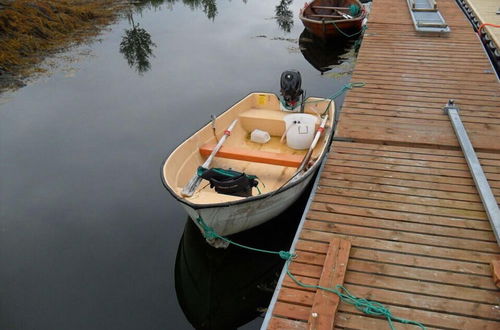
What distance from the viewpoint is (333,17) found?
13148 mm

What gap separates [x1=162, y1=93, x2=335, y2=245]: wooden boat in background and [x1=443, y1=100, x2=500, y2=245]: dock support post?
1.77 meters

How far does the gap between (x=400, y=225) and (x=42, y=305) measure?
423cm

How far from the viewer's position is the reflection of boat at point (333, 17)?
12320mm

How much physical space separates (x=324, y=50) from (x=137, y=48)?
6.44m

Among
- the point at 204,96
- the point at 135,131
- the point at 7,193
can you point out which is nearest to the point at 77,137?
the point at 135,131

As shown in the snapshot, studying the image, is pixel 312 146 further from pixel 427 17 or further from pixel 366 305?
pixel 427 17

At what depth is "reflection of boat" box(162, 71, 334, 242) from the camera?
4.53 m

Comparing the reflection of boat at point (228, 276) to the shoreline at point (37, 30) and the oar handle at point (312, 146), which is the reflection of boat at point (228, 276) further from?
the shoreline at point (37, 30)

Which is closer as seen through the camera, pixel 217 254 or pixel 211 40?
pixel 217 254

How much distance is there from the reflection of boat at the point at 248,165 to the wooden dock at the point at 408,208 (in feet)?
1.49

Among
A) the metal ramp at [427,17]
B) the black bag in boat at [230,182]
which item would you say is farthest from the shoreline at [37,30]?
the metal ramp at [427,17]

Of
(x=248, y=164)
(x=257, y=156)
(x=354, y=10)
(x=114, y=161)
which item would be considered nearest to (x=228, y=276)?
(x=257, y=156)

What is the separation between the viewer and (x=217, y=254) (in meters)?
5.15

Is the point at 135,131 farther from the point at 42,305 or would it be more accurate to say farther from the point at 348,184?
the point at 348,184
